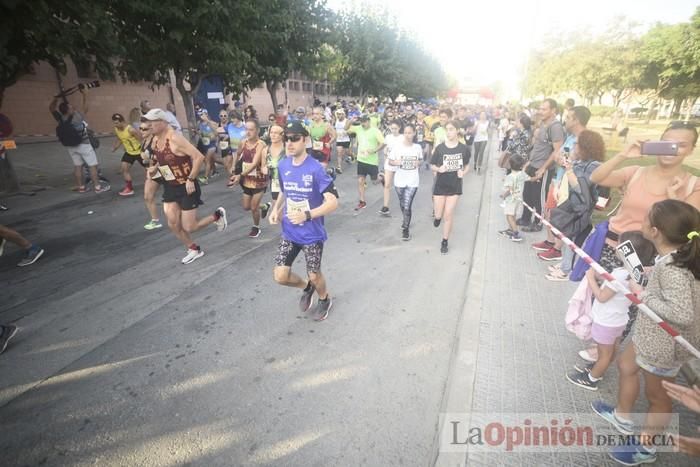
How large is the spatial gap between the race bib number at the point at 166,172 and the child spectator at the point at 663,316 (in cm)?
526

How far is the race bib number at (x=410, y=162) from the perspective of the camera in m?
6.11

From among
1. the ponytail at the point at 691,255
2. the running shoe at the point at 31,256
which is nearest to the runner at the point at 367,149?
the running shoe at the point at 31,256

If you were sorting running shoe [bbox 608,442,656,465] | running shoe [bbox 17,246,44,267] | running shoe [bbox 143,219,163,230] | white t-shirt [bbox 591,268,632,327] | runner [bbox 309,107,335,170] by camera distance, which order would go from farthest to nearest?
1. runner [bbox 309,107,335,170]
2. running shoe [bbox 143,219,163,230]
3. running shoe [bbox 17,246,44,267]
4. white t-shirt [bbox 591,268,632,327]
5. running shoe [bbox 608,442,656,465]

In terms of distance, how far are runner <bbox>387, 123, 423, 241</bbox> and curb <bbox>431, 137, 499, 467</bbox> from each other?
167 cm

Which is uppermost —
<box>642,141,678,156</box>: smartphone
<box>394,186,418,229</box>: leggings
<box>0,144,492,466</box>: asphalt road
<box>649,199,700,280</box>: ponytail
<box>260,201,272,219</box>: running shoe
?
<box>642,141,678,156</box>: smartphone

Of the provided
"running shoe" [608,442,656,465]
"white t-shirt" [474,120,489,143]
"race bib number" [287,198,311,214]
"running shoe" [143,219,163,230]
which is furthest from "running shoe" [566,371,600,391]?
"white t-shirt" [474,120,489,143]

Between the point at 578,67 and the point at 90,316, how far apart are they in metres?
38.4

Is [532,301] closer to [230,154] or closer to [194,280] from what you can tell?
[194,280]

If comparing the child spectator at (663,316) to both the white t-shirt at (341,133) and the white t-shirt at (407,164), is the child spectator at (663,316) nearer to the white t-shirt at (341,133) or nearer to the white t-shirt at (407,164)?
the white t-shirt at (407,164)

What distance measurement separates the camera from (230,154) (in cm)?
995

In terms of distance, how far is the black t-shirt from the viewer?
5668mm

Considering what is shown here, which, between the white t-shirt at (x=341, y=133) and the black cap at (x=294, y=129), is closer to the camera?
the black cap at (x=294, y=129)

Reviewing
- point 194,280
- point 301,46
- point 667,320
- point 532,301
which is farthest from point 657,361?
point 301,46

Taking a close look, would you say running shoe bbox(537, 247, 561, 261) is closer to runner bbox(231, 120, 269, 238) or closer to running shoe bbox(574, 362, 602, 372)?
running shoe bbox(574, 362, 602, 372)
